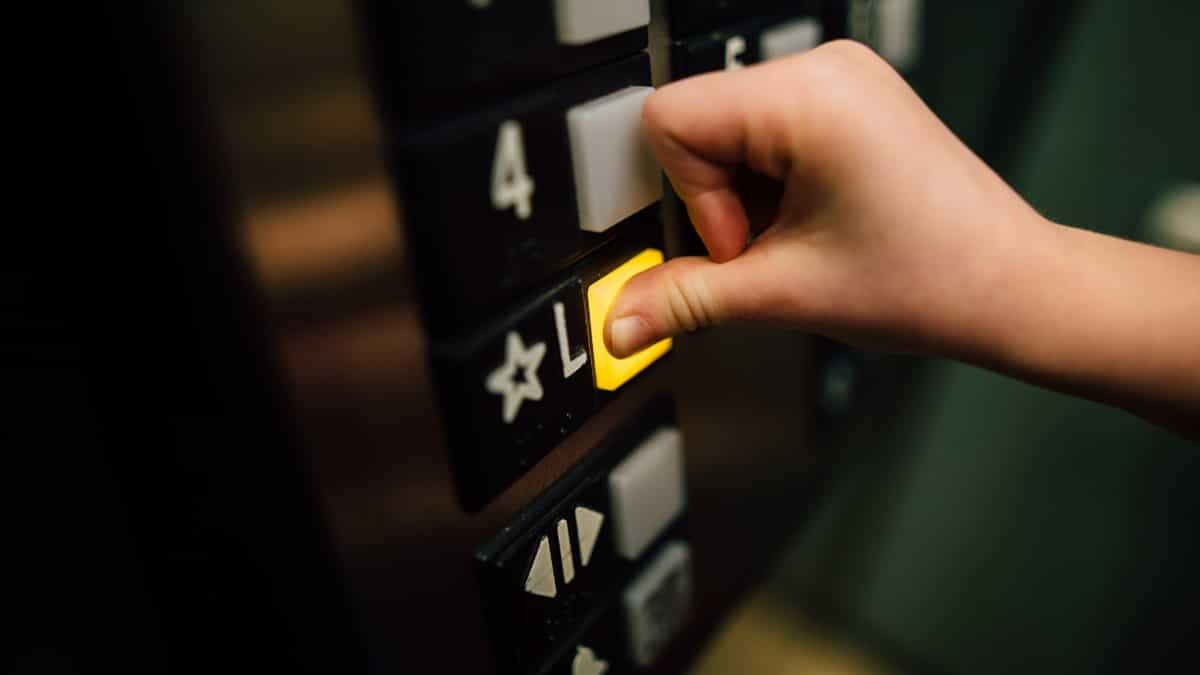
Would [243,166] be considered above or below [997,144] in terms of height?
above

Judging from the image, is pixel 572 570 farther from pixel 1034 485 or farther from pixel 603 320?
pixel 1034 485

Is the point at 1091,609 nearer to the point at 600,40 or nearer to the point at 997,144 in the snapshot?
the point at 997,144

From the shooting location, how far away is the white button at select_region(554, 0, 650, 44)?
0.29 m

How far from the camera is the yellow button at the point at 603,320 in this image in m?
0.34

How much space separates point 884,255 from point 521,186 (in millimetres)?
131

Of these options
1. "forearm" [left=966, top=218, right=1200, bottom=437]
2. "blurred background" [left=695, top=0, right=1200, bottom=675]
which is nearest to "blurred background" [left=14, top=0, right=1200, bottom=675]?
"blurred background" [left=695, top=0, right=1200, bottom=675]

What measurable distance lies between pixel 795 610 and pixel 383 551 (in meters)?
0.56

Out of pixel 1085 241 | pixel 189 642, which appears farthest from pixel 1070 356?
pixel 189 642

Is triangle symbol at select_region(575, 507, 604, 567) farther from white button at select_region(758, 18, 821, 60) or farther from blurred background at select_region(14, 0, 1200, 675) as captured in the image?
white button at select_region(758, 18, 821, 60)

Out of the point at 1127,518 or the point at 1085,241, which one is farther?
the point at 1127,518

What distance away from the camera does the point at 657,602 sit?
1.52 feet

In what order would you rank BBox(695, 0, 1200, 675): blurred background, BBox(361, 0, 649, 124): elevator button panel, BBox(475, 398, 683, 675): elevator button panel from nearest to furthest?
1. BBox(361, 0, 649, 124): elevator button panel
2. BBox(475, 398, 683, 675): elevator button panel
3. BBox(695, 0, 1200, 675): blurred background

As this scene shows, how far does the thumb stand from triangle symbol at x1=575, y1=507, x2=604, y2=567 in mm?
79

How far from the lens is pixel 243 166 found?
8.7 inches
